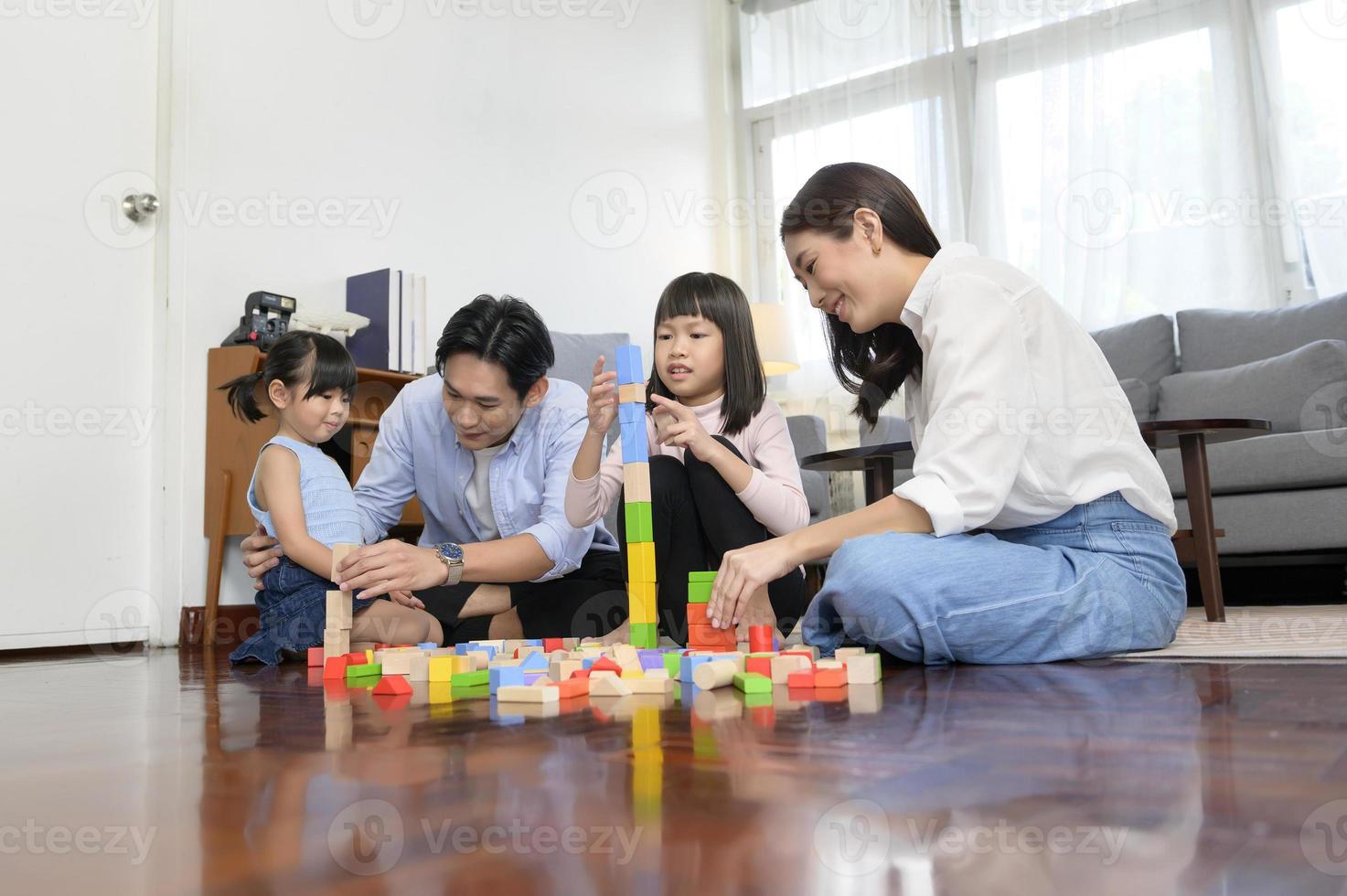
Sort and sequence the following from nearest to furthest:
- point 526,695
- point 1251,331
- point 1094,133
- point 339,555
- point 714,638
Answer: point 526,695 → point 714,638 → point 339,555 → point 1251,331 → point 1094,133

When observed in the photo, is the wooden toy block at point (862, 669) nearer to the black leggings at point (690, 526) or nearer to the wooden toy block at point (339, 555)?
the black leggings at point (690, 526)

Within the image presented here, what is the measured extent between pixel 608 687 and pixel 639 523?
366 millimetres

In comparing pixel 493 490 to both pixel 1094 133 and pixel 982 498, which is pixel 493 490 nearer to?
pixel 982 498

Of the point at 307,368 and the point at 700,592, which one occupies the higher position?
the point at 307,368

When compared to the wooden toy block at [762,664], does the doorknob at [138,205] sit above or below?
above

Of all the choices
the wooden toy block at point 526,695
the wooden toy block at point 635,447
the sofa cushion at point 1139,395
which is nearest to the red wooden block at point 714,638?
the wooden toy block at point 635,447

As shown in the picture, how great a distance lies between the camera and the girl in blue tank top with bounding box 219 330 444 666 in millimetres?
1827

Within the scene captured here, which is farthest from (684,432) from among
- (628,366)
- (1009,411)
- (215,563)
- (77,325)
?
(77,325)

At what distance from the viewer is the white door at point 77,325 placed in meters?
2.71

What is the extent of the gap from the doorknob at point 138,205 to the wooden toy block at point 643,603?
236cm

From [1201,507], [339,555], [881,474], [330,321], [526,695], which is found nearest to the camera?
[526,695]

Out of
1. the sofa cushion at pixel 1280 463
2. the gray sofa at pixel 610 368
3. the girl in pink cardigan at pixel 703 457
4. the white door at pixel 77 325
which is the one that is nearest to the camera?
the girl in pink cardigan at pixel 703 457

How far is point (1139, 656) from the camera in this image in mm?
1307

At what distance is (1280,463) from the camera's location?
2961 mm
